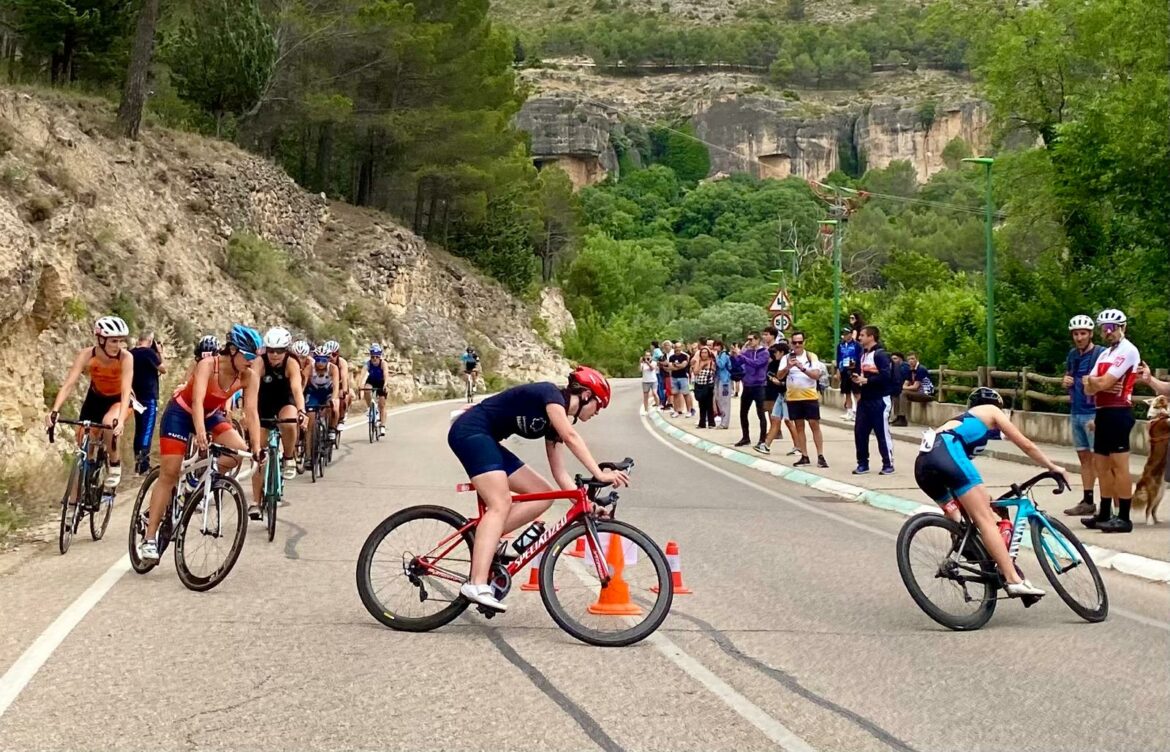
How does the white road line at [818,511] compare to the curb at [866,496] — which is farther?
the curb at [866,496]

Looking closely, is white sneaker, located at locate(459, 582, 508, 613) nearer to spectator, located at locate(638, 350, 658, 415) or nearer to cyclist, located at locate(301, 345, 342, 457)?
cyclist, located at locate(301, 345, 342, 457)

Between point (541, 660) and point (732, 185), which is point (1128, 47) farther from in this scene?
point (732, 185)

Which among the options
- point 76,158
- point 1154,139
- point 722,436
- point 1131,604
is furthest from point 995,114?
point 1131,604

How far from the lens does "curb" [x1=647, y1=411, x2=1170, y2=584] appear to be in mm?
10383

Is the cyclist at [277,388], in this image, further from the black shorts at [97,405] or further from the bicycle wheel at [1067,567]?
the bicycle wheel at [1067,567]

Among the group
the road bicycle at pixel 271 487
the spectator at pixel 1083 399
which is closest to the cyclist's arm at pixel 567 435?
the road bicycle at pixel 271 487

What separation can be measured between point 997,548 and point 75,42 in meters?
38.4

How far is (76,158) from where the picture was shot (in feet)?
110

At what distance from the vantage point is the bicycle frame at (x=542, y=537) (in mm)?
7340

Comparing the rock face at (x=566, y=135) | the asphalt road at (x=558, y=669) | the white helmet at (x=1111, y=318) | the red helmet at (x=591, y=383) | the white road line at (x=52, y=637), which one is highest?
the rock face at (x=566, y=135)

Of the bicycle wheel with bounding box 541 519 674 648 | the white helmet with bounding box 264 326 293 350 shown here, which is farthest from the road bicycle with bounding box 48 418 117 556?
the bicycle wheel with bounding box 541 519 674 648

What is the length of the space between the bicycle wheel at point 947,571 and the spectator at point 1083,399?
4.51 meters

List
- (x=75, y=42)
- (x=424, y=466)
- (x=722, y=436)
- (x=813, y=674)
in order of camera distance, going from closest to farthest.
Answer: (x=813, y=674) → (x=424, y=466) → (x=722, y=436) → (x=75, y=42)

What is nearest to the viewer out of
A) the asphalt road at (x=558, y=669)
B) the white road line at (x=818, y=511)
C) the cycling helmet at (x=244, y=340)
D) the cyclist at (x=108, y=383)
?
the asphalt road at (x=558, y=669)
